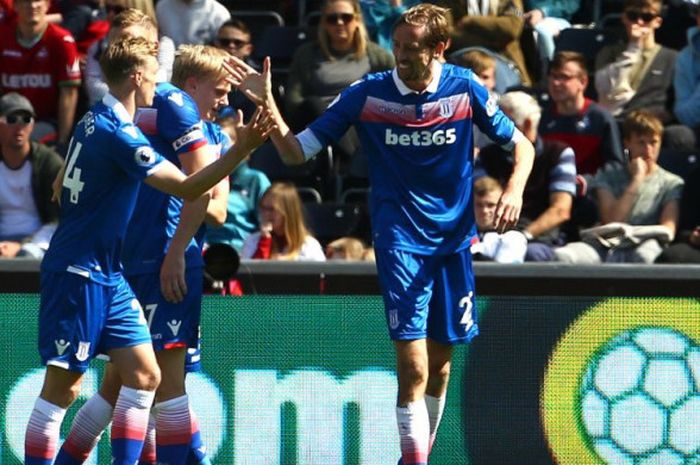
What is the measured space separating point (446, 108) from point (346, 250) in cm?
245

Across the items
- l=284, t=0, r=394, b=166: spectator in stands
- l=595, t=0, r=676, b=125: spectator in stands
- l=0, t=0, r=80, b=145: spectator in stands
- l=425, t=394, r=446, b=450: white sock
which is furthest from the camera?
l=0, t=0, r=80, b=145: spectator in stands

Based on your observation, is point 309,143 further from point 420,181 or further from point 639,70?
point 639,70

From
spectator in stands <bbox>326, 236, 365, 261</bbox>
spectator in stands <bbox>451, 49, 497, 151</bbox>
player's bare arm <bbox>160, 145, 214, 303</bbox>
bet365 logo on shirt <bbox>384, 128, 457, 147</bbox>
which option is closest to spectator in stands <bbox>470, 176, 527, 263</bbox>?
spectator in stands <bbox>326, 236, 365, 261</bbox>

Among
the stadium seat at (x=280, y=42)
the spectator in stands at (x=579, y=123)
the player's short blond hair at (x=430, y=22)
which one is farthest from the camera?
the stadium seat at (x=280, y=42)

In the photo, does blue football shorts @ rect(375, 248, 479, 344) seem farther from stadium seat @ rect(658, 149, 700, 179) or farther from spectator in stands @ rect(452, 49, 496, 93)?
stadium seat @ rect(658, 149, 700, 179)

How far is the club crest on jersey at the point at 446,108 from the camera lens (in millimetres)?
7273

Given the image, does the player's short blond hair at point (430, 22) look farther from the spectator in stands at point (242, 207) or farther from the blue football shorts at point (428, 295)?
the spectator in stands at point (242, 207)

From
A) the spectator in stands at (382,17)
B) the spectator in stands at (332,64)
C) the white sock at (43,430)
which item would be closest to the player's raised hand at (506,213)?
the white sock at (43,430)

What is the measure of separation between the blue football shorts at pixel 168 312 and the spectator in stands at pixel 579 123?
12.7ft

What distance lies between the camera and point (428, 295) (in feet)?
23.9

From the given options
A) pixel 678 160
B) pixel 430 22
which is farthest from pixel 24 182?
pixel 678 160

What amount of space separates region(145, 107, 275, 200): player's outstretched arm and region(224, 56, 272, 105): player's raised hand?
0.83 feet

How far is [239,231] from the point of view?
10289 millimetres

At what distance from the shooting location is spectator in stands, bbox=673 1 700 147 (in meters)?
11.0
